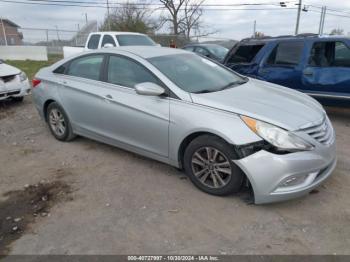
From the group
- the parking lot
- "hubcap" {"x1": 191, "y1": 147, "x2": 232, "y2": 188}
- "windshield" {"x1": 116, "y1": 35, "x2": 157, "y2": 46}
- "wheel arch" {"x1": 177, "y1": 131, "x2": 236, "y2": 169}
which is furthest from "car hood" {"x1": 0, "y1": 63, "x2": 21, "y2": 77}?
"hubcap" {"x1": 191, "y1": 147, "x2": 232, "y2": 188}

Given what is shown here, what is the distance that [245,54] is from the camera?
23.7ft

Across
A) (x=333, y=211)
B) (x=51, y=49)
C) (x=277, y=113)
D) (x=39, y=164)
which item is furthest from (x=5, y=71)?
(x=51, y=49)

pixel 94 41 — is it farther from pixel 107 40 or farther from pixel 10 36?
pixel 10 36

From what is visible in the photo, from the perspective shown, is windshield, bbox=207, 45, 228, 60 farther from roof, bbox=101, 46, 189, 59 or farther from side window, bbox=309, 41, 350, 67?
roof, bbox=101, 46, 189, 59

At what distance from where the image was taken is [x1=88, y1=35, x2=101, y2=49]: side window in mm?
10828

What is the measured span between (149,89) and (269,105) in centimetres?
136

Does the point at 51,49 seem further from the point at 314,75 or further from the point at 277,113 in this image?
the point at 277,113

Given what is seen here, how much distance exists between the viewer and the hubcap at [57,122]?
5.38 meters

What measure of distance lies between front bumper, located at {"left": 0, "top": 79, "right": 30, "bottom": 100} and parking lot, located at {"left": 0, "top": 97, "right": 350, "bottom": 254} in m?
3.39

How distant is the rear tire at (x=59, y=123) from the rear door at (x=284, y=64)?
387 cm

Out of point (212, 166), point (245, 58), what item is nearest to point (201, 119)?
point (212, 166)

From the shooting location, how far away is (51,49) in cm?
2798

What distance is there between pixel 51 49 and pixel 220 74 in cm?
2654

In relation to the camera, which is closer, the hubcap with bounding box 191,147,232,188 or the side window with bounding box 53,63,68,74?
the hubcap with bounding box 191,147,232,188
